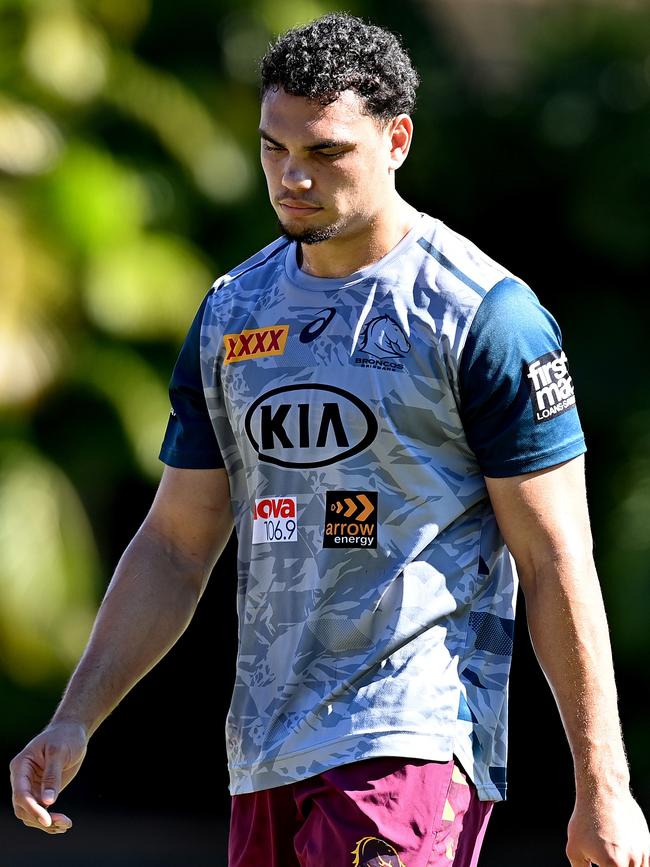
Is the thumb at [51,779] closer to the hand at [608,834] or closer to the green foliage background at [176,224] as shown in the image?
the hand at [608,834]

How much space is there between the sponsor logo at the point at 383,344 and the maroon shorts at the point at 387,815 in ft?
2.60

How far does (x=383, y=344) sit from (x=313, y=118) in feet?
1.60

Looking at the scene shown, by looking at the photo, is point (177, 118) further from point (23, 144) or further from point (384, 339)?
point (384, 339)

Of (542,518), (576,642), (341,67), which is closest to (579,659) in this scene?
(576,642)

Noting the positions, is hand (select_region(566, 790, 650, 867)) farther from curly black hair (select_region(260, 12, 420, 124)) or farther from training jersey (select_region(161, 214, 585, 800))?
curly black hair (select_region(260, 12, 420, 124))

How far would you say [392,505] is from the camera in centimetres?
324

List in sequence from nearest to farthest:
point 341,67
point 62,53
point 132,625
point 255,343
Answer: point 341,67 → point 255,343 → point 132,625 → point 62,53

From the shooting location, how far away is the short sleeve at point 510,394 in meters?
3.20

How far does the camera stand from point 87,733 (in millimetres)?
3416

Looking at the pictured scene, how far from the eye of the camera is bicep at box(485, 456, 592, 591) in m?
3.18

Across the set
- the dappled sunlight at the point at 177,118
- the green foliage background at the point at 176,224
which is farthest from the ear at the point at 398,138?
the dappled sunlight at the point at 177,118

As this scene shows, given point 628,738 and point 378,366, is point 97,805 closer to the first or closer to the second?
point 628,738

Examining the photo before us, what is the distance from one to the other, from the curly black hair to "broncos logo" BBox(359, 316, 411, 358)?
45cm

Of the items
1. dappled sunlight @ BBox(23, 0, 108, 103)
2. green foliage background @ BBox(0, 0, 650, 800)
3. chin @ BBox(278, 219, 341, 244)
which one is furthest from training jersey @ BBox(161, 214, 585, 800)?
dappled sunlight @ BBox(23, 0, 108, 103)
